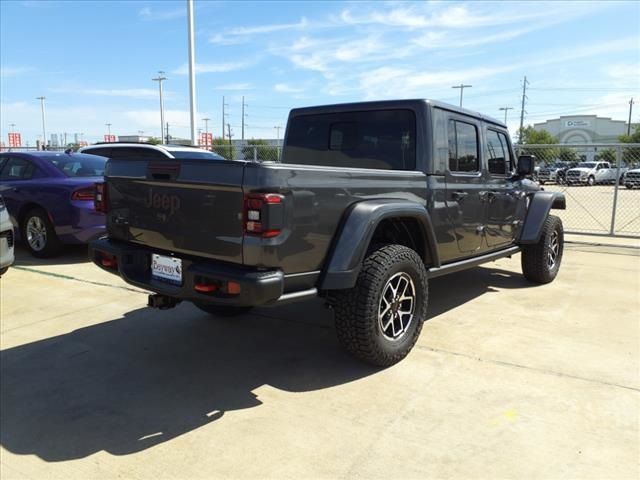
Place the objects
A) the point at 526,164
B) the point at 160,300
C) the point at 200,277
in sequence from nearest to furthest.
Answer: the point at 200,277, the point at 160,300, the point at 526,164

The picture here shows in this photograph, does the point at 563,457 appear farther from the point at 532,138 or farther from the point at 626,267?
the point at 532,138

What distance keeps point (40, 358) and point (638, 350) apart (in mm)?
4627

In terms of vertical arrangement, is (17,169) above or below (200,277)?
above

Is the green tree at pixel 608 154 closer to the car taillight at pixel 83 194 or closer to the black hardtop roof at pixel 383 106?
the black hardtop roof at pixel 383 106

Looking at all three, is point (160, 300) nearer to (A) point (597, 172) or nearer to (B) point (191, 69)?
(B) point (191, 69)

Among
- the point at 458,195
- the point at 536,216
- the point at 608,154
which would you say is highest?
the point at 608,154

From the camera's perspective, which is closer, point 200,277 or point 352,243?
point 200,277

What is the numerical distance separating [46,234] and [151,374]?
447cm

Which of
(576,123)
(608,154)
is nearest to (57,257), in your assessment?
(608,154)

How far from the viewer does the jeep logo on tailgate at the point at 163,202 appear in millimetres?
3154

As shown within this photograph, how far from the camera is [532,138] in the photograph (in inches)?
3083

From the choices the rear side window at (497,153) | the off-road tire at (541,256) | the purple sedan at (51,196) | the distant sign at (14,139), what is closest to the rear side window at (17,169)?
the purple sedan at (51,196)

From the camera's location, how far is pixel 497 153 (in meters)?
5.27

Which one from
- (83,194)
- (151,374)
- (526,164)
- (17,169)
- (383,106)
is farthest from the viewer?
(17,169)
